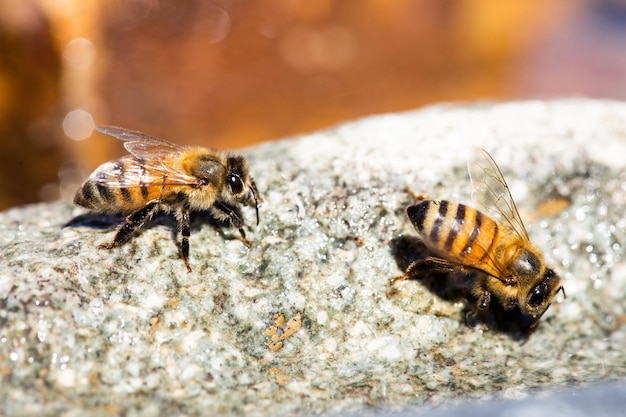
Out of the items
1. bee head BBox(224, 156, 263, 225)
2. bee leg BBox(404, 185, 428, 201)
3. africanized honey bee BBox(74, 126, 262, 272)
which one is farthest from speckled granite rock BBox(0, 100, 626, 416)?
bee head BBox(224, 156, 263, 225)

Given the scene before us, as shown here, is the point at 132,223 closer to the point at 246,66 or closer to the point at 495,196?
the point at 495,196

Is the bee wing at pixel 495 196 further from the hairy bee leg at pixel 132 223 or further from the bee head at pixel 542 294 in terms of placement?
the hairy bee leg at pixel 132 223

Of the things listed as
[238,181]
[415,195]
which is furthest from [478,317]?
[238,181]

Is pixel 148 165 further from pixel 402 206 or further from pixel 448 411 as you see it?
pixel 448 411

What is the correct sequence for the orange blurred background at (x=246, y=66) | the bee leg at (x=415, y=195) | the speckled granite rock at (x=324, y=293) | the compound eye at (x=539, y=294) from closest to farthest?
the speckled granite rock at (x=324, y=293), the compound eye at (x=539, y=294), the bee leg at (x=415, y=195), the orange blurred background at (x=246, y=66)

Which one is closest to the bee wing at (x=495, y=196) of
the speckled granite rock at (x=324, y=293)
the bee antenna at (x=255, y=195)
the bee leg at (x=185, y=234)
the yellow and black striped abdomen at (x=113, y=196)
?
the speckled granite rock at (x=324, y=293)

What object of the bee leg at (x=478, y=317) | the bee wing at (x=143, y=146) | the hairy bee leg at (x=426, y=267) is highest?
the bee wing at (x=143, y=146)

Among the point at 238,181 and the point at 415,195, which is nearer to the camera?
the point at 238,181

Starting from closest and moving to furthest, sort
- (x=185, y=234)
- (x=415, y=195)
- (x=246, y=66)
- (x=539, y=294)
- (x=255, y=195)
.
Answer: (x=539, y=294) < (x=185, y=234) < (x=255, y=195) < (x=415, y=195) < (x=246, y=66)

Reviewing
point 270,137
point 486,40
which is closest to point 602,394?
point 270,137
